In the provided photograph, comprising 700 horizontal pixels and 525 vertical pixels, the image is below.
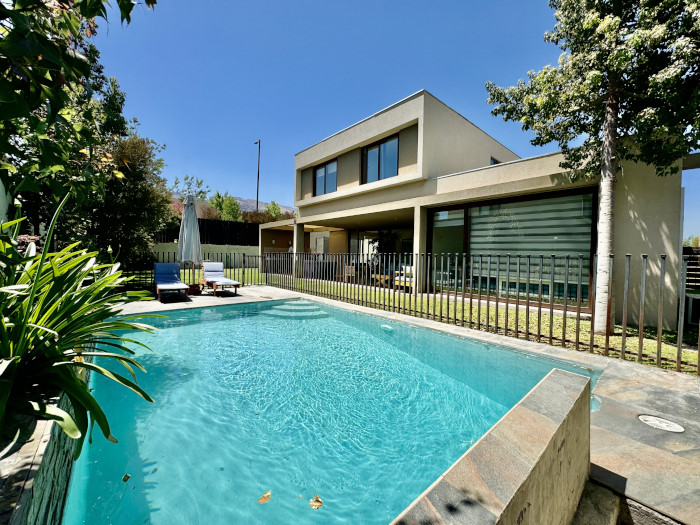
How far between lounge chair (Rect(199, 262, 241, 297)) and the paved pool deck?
11.2 metres

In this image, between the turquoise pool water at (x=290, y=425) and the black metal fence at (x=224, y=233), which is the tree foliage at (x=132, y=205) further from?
the black metal fence at (x=224, y=233)

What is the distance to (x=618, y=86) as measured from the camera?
666cm

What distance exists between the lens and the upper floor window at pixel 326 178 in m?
16.9

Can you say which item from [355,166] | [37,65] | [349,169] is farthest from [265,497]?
[349,169]

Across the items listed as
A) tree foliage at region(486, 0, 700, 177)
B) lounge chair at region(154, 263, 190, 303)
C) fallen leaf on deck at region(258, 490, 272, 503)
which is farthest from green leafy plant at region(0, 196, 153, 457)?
lounge chair at region(154, 263, 190, 303)

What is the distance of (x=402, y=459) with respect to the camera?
3121 mm

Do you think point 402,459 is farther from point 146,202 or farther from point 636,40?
point 146,202

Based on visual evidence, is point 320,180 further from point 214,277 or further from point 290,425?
point 290,425

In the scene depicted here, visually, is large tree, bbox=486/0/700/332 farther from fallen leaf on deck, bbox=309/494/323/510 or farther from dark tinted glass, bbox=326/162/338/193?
dark tinted glass, bbox=326/162/338/193

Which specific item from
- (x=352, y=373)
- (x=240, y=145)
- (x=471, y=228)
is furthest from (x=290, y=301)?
(x=240, y=145)

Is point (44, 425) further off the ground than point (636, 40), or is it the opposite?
point (636, 40)

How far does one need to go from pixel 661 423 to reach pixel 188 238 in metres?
14.6

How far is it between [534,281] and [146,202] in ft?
52.2

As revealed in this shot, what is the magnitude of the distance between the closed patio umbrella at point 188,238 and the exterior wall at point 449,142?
1025 centimetres
